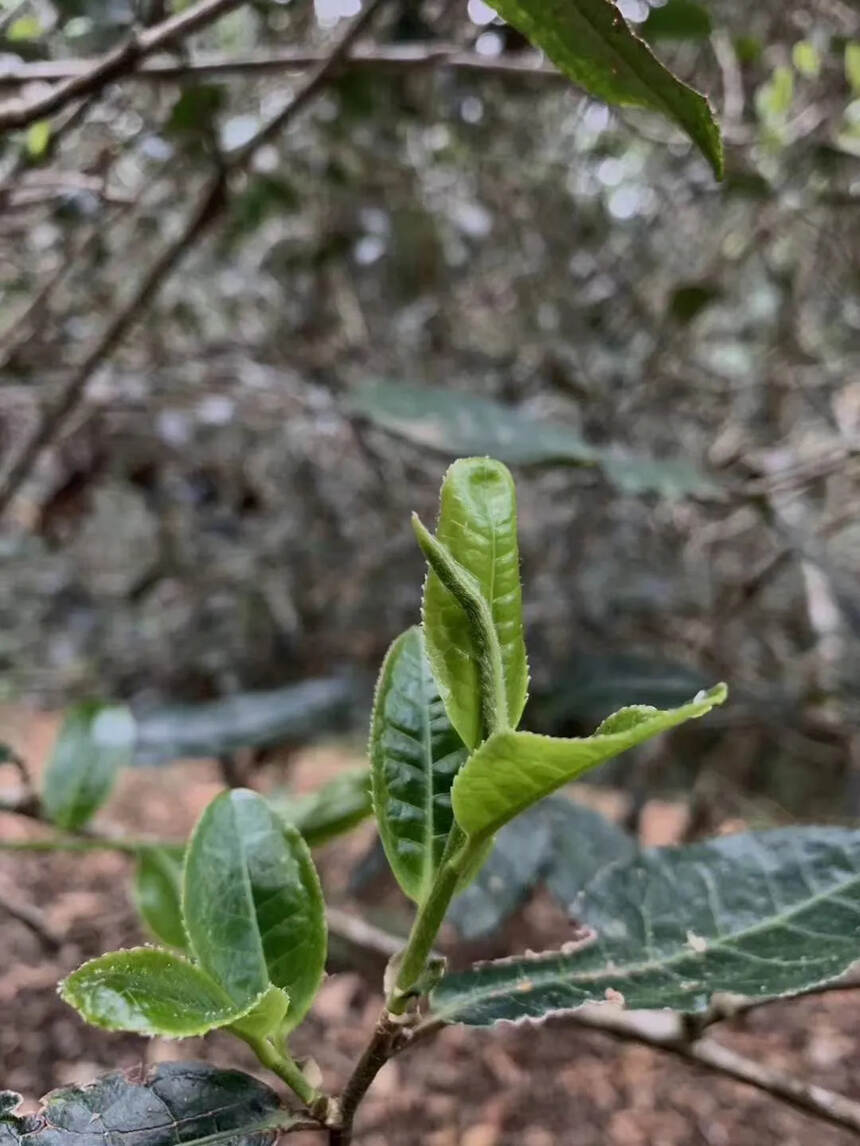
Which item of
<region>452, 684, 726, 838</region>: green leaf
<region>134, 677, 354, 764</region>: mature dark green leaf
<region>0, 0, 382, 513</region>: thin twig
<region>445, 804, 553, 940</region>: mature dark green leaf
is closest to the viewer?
<region>452, 684, 726, 838</region>: green leaf

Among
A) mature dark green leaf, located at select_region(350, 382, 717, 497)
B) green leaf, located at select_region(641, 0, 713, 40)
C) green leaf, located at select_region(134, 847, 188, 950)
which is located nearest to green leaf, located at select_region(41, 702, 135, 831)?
green leaf, located at select_region(134, 847, 188, 950)

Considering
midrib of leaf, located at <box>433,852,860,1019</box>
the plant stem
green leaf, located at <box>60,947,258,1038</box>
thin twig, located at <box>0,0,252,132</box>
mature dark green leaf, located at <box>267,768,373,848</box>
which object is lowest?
midrib of leaf, located at <box>433,852,860,1019</box>

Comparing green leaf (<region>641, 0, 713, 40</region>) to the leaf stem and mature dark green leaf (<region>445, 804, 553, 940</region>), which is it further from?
the leaf stem

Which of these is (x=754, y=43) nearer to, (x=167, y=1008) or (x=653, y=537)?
(x=653, y=537)

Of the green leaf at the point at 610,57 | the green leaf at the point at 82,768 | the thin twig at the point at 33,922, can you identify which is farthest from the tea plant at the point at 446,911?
the thin twig at the point at 33,922

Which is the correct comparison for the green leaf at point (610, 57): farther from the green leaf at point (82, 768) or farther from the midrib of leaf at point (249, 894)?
the green leaf at point (82, 768)

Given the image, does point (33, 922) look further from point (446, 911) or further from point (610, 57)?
Result: point (610, 57)
